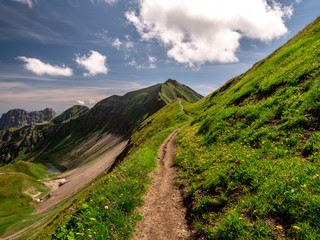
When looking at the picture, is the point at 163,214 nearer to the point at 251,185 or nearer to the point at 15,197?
the point at 251,185

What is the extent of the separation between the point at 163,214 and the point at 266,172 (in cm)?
576

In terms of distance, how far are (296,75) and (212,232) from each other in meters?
16.4

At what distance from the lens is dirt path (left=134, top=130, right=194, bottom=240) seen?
712cm

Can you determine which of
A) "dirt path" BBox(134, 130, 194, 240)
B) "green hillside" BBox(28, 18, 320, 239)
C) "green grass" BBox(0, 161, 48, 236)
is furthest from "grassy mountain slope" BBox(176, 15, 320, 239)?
"green grass" BBox(0, 161, 48, 236)

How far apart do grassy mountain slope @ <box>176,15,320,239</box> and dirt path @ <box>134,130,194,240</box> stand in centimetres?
67

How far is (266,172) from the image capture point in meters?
7.40

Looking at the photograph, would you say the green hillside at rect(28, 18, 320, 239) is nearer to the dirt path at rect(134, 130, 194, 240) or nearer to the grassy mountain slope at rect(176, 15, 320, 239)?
the grassy mountain slope at rect(176, 15, 320, 239)

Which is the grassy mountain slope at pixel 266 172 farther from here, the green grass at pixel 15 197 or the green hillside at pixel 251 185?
the green grass at pixel 15 197

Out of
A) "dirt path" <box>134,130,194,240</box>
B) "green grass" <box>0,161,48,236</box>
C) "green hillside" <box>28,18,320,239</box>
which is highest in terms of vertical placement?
"green hillside" <box>28,18,320,239</box>

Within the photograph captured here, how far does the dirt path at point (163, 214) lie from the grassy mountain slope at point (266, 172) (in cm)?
67

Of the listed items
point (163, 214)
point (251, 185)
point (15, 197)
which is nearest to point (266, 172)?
point (251, 185)

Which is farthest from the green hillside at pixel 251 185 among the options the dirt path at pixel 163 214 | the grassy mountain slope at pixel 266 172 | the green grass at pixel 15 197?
the green grass at pixel 15 197

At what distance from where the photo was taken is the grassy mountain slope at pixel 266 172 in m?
5.19

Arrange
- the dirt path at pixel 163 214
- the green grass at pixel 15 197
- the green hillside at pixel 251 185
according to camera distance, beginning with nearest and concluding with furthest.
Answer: the green hillside at pixel 251 185 → the dirt path at pixel 163 214 → the green grass at pixel 15 197
